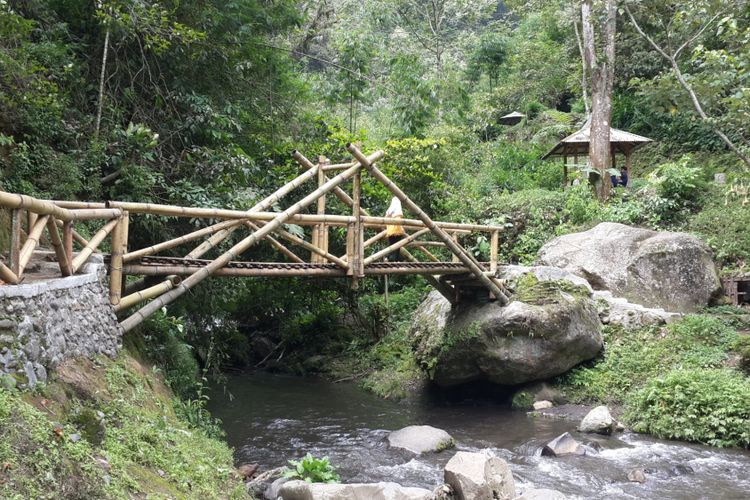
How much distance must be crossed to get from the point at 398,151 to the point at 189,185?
6.53m

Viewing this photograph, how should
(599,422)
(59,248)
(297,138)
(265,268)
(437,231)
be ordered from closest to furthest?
Result: (59,248) → (265,268) → (599,422) → (437,231) → (297,138)

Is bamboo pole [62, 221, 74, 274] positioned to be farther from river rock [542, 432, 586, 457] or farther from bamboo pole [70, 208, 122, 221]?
river rock [542, 432, 586, 457]

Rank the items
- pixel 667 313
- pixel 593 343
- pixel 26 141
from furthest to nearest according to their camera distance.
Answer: pixel 667 313 < pixel 593 343 < pixel 26 141

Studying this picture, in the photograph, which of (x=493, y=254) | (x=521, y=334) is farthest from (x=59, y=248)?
(x=493, y=254)

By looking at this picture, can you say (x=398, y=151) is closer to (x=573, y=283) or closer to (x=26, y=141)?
(x=573, y=283)

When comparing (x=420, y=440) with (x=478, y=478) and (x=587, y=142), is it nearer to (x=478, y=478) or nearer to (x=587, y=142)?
(x=478, y=478)

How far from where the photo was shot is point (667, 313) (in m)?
11.9

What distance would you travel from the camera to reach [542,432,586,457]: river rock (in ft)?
27.7

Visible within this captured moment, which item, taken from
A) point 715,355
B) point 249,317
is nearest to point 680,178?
point 715,355

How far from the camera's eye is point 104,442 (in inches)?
168

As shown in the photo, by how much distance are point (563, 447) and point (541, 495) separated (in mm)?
2160

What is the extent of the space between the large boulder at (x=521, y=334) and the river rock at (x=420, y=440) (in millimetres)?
2293

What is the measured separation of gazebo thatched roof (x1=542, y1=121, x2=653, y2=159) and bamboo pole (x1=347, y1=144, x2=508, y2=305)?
7867mm

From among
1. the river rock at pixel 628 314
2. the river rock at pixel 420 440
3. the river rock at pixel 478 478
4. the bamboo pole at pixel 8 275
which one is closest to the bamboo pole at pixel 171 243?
the bamboo pole at pixel 8 275
